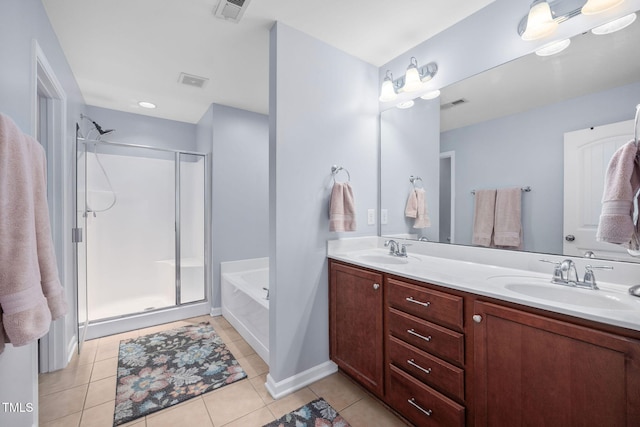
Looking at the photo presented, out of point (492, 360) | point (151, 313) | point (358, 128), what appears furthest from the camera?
point (151, 313)

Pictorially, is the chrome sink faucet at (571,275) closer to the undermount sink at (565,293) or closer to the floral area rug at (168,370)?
the undermount sink at (565,293)

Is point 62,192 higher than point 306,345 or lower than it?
higher

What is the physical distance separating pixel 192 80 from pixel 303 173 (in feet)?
5.15

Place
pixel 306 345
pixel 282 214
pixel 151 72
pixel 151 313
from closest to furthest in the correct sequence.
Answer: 1. pixel 282 214
2. pixel 306 345
3. pixel 151 72
4. pixel 151 313

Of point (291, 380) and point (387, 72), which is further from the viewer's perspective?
point (387, 72)

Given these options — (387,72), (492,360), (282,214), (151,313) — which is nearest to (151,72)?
(282,214)

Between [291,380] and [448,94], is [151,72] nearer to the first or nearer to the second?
[448,94]

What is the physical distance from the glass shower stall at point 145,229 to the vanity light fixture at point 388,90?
2.12 meters

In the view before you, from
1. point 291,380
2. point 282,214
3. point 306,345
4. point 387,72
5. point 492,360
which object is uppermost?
point 387,72

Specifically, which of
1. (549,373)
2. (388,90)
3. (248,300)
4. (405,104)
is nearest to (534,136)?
(405,104)

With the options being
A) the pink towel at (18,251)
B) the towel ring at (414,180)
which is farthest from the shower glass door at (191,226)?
the towel ring at (414,180)

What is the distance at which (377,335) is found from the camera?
5.12 feet

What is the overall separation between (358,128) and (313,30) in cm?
74

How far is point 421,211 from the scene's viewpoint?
6.60 feet
